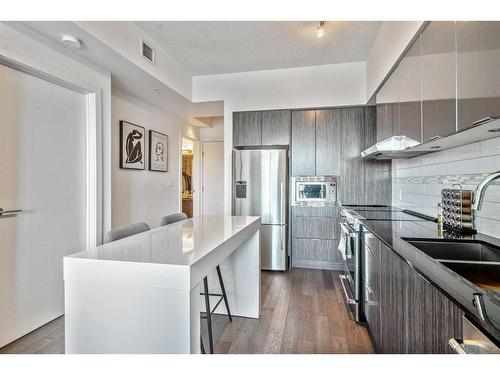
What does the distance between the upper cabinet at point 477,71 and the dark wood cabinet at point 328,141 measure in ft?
8.00

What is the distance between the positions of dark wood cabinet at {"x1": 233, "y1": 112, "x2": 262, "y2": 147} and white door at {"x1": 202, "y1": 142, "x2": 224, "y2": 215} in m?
2.03

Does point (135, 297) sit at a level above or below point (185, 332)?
above

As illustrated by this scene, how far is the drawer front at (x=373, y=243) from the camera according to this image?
1.73 m

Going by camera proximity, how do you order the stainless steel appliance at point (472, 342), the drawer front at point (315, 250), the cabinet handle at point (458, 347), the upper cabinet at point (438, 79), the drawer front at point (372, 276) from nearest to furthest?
1. the stainless steel appliance at point (472, 342)
2. the cabinet handle at point (458, 347)
3. the upper cabinet at point (438, 79)
4. the drawer front at point (372, 276)
5. the drawer front at point (315, 250)

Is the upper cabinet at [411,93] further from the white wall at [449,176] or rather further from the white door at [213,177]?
the white door at [213,177]

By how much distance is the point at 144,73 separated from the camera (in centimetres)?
298

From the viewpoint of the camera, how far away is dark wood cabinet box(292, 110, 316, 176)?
3.81 metres

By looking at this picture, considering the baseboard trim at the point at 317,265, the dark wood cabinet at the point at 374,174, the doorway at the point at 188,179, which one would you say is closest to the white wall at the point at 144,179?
the doorway at the point at 188,179

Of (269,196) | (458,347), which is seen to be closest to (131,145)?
(269,196)

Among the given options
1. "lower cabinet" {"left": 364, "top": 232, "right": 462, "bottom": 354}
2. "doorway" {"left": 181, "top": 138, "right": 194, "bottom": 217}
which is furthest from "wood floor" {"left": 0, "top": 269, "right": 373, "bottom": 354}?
"doorway" {"left": 181, "top": 138, "right": 194, "bottom": 217}

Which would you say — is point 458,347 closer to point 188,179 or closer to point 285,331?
point 285,331
